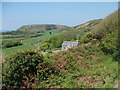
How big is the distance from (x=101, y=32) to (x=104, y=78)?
7.23 m

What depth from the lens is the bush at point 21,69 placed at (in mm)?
3430

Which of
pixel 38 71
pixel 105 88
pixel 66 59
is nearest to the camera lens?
pixel 105 88

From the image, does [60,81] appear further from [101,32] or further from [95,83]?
[101,32]

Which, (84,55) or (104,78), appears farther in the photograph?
(84,55)

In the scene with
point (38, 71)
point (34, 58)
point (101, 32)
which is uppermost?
point (101, 32)

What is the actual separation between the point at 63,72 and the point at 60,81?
0.70 metres

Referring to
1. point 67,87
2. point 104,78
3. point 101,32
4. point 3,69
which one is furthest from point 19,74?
point 101,32

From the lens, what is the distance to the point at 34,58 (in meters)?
4.10

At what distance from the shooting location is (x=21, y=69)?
366cm

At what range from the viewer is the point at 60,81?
3.66 metres

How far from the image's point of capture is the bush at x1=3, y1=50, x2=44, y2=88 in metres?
3.43

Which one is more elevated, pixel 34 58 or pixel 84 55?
pixel 34 58

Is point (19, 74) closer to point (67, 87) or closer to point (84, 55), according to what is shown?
point (67, 87)

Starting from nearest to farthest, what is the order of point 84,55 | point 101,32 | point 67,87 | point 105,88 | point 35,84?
1. point 105,88
2. point 67,87
3. point 35,84
4. point 84,55
5. point 101,32
